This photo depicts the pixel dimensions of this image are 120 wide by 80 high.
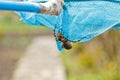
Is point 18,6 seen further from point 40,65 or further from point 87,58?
point 40,65

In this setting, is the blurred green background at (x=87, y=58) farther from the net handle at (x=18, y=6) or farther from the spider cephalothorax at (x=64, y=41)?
the net handle at (x=18, y=6)

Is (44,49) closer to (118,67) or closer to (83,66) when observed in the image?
(83,66)

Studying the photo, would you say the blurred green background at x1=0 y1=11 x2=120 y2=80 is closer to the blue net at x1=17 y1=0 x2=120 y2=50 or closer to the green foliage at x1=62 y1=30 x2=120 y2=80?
the green foliage at x1=62 y1=30 x2=120 y2=80

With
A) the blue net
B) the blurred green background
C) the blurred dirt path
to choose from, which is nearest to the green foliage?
the blurred green background

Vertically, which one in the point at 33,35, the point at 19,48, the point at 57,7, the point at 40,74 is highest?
the point at 57,7

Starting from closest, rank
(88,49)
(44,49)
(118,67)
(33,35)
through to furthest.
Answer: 1. (118,67)
2. (88,49)
3. (44,49)
4. (33,35)

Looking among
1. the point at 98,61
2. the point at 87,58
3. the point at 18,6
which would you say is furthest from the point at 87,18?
the point at 87,58

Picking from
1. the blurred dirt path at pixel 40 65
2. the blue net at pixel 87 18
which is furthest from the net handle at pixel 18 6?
the blurred dirt path at pixel 40 65

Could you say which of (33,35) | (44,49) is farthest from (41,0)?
(33,35)
